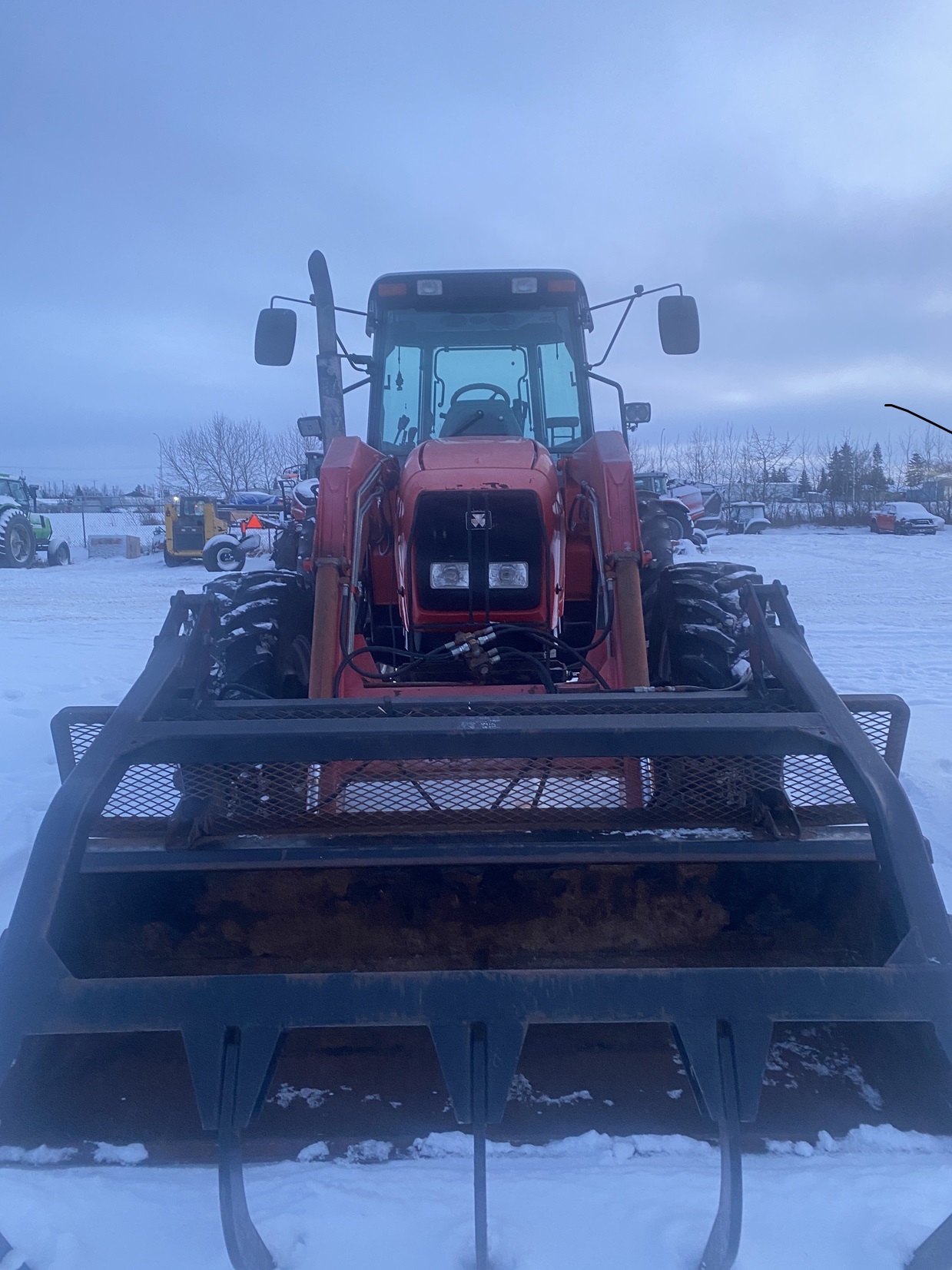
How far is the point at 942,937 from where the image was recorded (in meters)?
1.86

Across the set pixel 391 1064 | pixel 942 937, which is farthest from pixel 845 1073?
pixel 391 1064

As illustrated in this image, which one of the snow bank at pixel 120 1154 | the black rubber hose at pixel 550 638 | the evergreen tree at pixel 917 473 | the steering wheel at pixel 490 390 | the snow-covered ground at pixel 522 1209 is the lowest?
the snow-covered ground at pixel 522 1209

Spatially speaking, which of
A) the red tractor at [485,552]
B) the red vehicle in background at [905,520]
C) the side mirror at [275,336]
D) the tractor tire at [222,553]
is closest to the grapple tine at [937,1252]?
the red tractor at [485,552]

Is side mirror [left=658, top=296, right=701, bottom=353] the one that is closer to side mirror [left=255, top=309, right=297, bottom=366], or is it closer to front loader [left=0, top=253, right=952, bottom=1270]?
front loader [left=0, top=253, right=952, bottom=1270]

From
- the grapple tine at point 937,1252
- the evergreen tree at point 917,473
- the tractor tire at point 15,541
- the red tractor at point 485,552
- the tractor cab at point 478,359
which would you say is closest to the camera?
the grapple tine at point 937,1252

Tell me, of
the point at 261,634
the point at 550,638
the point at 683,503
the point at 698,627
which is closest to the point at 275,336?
the point at 261,634

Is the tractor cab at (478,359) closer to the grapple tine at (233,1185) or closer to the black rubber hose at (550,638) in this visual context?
the black rubber hose at (550,638)

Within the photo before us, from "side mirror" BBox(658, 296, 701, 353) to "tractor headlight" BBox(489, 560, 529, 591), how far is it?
5.97ft

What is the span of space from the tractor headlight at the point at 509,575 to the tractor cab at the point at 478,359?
3.83 feet

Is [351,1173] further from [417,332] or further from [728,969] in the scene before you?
[417,332]

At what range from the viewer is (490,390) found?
4.77 metres

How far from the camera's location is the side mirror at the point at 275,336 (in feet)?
15.1

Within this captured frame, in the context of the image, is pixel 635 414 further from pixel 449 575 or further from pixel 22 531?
pixel 22 531

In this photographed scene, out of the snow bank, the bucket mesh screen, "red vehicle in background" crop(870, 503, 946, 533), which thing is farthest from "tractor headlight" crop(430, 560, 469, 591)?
"red vehicle in background" crop(870, 503, 946, 533)
